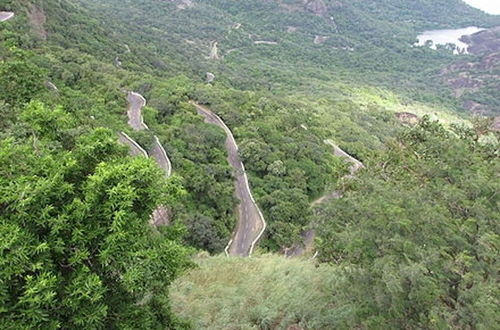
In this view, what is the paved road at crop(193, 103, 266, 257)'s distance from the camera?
92.6 ft

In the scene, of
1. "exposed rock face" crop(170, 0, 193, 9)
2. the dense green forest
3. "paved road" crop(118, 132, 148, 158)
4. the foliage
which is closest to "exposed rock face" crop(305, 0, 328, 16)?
"exposed rock face" crop(170, 0, 193, 9)

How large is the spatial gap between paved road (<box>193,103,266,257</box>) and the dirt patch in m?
25.7

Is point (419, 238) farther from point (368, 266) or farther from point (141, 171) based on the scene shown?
point (141, 171)

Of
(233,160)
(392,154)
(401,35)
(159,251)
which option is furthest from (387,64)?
(159,251)

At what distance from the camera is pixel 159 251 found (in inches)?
301

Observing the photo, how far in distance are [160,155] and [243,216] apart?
276 inches

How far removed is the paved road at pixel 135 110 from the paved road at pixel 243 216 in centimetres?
720

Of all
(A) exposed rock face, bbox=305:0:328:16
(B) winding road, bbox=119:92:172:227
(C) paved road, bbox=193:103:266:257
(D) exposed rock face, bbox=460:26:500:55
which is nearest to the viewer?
(B) winding road, bbox=119:92:172:227

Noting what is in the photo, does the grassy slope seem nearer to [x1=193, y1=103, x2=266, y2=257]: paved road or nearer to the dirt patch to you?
[x1=193, y1=103, x2=266, y2=257]: paved road

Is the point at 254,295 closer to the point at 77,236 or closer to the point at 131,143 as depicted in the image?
the point at 77,236

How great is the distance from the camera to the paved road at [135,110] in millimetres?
35719

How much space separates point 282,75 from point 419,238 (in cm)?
10997

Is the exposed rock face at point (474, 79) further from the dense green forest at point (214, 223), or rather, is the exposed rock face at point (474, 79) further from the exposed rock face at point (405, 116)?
the dense green forest at point (214, 223)

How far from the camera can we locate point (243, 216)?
31.0 meters
